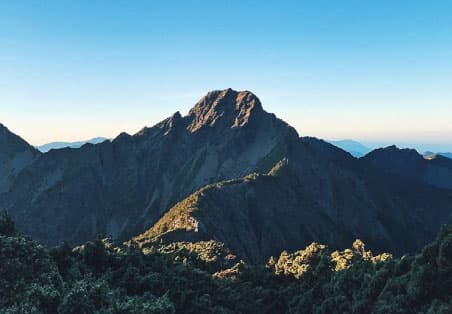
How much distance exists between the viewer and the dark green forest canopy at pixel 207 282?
42438 mm

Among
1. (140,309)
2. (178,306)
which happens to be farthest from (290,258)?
(140,309)

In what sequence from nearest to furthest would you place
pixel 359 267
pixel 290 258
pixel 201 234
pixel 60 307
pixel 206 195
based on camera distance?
pixel 60 307 → pixel 359 267 → pixel 290 258 → pixel 201 234 → pixel 206 195

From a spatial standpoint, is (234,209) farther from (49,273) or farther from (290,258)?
(49,273)

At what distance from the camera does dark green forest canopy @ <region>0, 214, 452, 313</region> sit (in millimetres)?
42438

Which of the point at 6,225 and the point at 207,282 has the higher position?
the point at 6,225

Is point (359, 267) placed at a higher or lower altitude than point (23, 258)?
lower

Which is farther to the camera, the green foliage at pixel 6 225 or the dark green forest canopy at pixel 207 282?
the green foliage at pixel 6 225

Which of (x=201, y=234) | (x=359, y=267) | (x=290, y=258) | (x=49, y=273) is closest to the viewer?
(x=49, y=273)

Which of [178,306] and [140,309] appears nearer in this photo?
[140,309]

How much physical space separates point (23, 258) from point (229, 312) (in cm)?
2921

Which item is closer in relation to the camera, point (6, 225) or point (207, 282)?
point (6, 225)

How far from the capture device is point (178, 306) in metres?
62.3

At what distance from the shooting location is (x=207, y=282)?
68.9m

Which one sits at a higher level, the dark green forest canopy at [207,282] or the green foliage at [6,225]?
the green foliage at [6,225]
